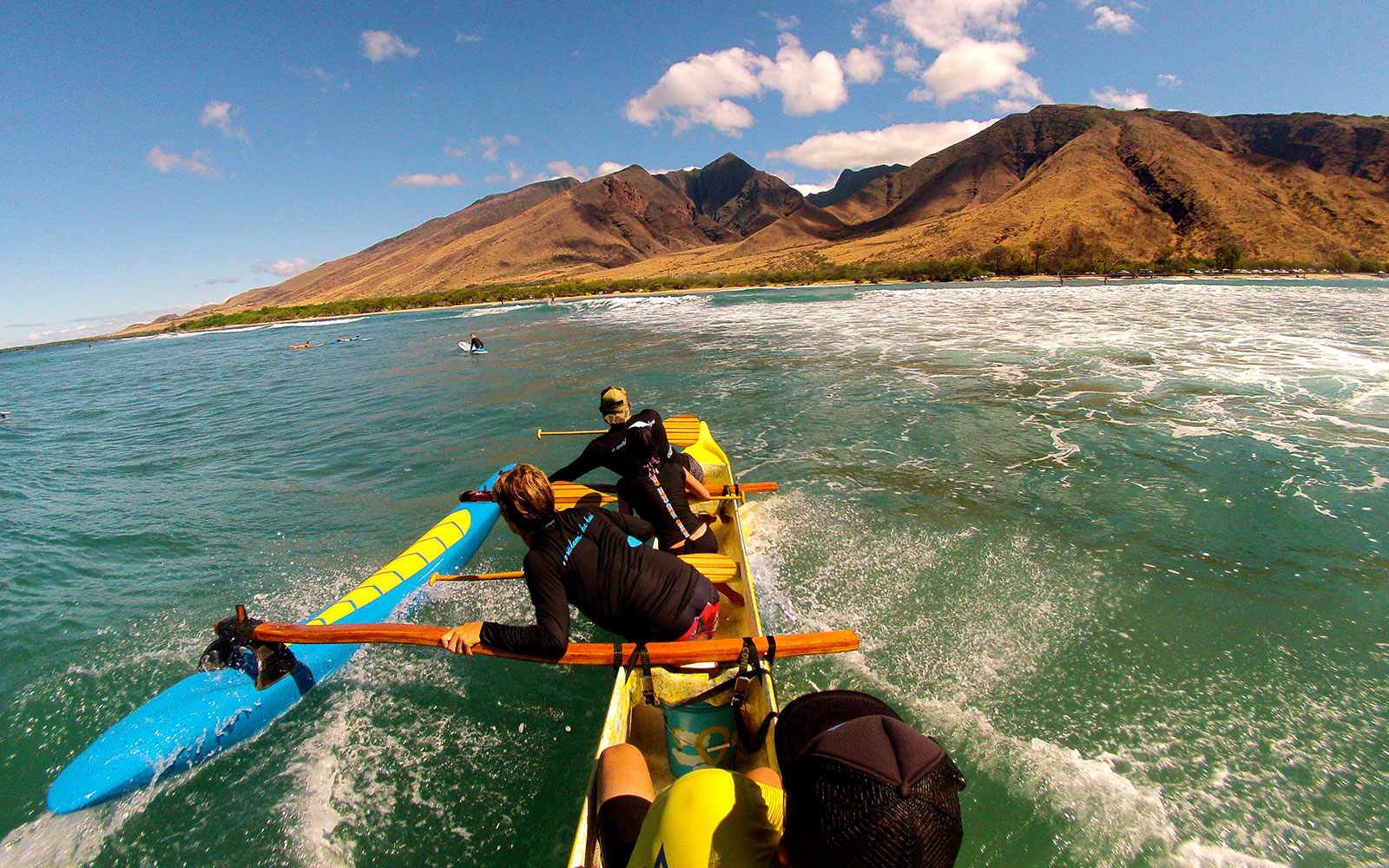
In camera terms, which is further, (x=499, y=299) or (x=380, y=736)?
(x=499, y=299)

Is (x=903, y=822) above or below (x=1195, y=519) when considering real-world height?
above

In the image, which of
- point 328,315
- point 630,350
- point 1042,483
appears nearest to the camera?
point 1042,483

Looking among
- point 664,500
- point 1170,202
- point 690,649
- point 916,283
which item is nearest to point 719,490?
point 664,500

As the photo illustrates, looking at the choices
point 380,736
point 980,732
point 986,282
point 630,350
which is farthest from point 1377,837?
point 986,282

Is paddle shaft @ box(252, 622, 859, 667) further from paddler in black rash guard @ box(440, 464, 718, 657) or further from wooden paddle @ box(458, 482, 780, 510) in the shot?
wooden paddle @ box(458, 482, 780, 510)

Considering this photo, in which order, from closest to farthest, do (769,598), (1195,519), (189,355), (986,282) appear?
(769,598), (1195,519), (189,355), (986,282)

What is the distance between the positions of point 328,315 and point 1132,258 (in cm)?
13330

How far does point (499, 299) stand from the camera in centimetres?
10262

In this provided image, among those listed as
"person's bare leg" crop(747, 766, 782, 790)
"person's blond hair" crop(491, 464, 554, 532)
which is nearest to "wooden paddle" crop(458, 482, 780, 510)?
"person's blond hair" crop(491, 464, 554, 532)

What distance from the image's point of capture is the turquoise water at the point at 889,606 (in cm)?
407

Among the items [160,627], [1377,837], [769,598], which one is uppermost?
[160,627]

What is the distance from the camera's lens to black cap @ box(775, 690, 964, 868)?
1.39 m

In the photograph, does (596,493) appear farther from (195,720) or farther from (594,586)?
(195,720)

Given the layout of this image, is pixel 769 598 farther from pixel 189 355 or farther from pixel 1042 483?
pixel 189 355
